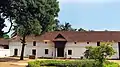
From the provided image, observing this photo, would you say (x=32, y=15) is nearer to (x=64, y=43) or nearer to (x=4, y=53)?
(x=64, y=43)

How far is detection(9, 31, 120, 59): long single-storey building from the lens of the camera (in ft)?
239

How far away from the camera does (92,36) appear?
74562mm

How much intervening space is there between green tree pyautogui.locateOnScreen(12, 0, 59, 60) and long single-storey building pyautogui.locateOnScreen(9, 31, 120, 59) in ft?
53.4

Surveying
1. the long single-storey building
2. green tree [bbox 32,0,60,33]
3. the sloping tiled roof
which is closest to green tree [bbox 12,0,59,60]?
green tree [bbox 32,0,60,33]

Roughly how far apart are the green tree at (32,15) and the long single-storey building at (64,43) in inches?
641

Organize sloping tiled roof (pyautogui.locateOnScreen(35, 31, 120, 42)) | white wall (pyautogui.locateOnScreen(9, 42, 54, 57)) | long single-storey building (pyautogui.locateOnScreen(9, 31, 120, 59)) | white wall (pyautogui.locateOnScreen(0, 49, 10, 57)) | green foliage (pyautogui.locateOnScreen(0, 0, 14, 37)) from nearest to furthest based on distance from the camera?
green foliage (pyautogui.locateOnScreen(0, 0, 14, 37)) < long single-storey building (pyautogui.locateOnScreen(9, 31, 120, 59)) < white wall (pyautogui.locateOnScreen(0, 49, 10, 57)) < sloping tiled roof (pyautogui.locateOnScreen(35, 31, 120, 42)) < white wall (pyautogui.locateOnScreen(9, 42, 54, 57))

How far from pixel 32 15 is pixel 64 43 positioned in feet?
70.8

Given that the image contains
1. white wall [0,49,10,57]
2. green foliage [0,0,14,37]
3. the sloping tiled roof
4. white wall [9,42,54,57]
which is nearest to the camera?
green foliage [0,0,14,37]

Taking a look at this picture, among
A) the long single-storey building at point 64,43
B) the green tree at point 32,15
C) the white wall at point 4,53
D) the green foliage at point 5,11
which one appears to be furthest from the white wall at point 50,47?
the green foliage at point 5,11

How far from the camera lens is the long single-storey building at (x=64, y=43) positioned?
2872 inches

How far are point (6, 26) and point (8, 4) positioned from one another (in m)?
3.68

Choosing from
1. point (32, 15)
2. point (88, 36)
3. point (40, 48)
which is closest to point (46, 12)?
point (32, 15)

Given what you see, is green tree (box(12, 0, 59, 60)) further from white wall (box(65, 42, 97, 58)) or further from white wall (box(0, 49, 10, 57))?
white wall (box(0, 49, 10, 57))

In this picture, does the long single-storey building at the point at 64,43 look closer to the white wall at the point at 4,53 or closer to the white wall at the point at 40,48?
the white wall at the point at 40,48
